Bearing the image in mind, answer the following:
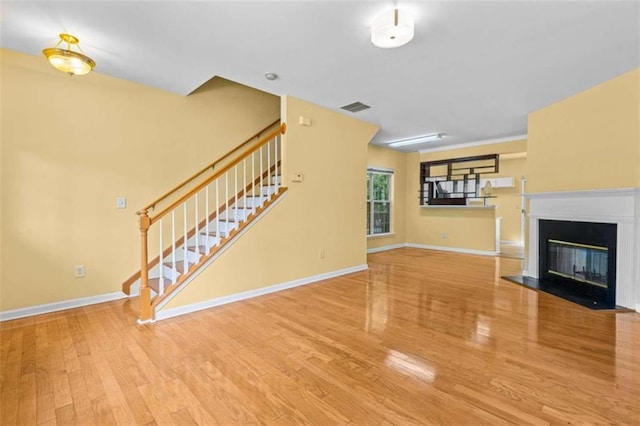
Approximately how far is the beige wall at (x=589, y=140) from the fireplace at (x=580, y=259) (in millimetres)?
526

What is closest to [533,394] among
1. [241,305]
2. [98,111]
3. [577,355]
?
[577,355]

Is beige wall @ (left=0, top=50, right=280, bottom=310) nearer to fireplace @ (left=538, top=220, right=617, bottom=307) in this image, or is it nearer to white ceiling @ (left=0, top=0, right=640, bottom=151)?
white ceiling @ (left=0, top=0, right=640, bottom=151)

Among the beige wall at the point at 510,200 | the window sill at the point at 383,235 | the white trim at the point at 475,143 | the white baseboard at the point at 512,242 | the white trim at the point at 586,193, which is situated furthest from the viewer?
the white baseboard at the point at 512,242

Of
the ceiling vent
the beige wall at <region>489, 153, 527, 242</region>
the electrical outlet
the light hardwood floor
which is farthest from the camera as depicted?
the beige wall at <region>489, 153, 527, 242</region>

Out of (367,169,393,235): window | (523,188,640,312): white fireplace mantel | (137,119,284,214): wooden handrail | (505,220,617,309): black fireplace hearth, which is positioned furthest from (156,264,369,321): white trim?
(523,188,640,312): white fireplace mantel

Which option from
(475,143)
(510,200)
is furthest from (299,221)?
(510,200)

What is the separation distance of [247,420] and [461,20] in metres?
3.09

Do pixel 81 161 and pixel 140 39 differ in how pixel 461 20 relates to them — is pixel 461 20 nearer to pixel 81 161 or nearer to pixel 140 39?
pixel 140 39

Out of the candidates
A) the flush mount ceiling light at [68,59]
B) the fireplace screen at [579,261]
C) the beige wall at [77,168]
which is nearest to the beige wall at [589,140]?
the fireplace screen at [579,261]

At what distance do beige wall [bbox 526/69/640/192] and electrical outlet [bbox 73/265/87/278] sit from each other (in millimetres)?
6134

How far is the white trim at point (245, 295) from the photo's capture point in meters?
2.88

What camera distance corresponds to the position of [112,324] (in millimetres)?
2691

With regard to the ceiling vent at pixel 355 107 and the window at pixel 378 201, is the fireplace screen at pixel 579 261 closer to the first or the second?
the ceiling vent at pixel 355 107

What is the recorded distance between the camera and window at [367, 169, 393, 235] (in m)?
6.83
